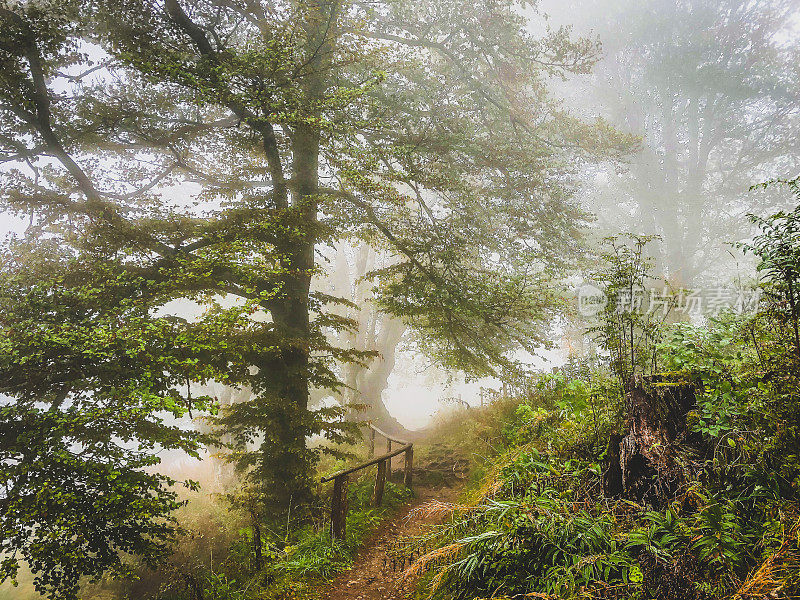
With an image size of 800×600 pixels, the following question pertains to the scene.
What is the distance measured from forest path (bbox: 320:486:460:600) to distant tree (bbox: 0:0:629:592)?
6.01 ft

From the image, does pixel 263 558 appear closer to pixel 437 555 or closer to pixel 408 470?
pixel 437 555

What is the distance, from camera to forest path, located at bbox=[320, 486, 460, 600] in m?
4.44

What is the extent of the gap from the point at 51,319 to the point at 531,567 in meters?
6.17

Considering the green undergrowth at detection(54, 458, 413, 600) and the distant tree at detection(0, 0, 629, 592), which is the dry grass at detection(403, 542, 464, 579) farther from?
the distant tree at detection(0, 0, 629, 592)

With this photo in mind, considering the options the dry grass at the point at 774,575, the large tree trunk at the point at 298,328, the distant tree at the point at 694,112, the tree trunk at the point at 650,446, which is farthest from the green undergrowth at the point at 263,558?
the distant tree at the point at 694,112

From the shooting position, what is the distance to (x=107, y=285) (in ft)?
18.0

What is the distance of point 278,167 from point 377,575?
7162 mm

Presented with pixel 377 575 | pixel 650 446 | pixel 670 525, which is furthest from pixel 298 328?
pixel 670 525

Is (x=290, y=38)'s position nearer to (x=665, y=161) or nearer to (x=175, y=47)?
(x=175, y=47)

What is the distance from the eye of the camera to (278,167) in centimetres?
759

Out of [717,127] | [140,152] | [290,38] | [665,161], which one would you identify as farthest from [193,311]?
[717,127]

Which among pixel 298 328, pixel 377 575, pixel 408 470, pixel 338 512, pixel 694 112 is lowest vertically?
pixel 377 575

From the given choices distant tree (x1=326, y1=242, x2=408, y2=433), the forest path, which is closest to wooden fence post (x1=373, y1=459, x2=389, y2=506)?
the forest path

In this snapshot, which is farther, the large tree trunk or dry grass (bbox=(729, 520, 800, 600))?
the large tree trunk
